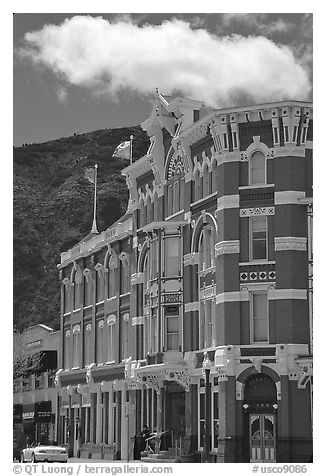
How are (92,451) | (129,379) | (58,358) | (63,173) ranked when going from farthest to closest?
(63,173), (58,358), (92,451), (129,379)

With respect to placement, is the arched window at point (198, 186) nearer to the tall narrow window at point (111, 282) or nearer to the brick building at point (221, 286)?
the brick building at point (221, 286)

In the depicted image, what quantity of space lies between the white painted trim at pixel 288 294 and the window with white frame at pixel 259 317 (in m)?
0.54

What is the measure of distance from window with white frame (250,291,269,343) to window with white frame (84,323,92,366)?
2184 cm

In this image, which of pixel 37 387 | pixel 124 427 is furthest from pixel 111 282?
pixel 37 387

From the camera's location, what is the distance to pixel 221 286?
49.8m

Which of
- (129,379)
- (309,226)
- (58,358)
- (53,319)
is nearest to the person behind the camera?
(309,226)

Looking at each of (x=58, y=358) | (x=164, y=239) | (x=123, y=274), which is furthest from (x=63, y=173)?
(x=164, y=239)

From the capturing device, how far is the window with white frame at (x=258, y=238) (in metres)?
49.6

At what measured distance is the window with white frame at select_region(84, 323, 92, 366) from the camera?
6938 cm

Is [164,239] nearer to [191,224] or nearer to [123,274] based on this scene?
[191,224]

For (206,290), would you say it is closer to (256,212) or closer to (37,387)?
(256,212)

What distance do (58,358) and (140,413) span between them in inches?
673

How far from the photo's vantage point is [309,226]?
161ft

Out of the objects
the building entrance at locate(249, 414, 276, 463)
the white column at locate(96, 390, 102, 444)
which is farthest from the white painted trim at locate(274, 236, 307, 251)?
the white column at locate(96, 390, 102, 444)
